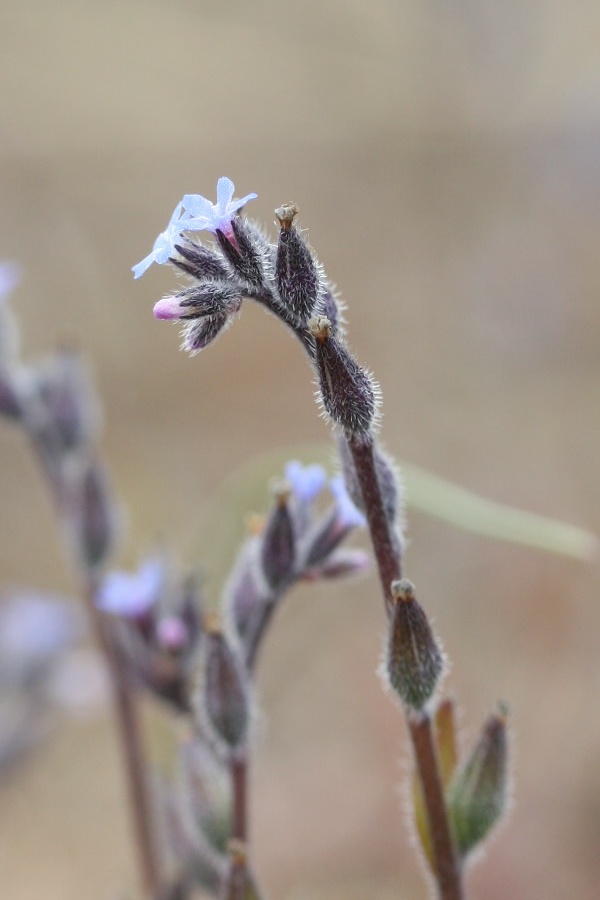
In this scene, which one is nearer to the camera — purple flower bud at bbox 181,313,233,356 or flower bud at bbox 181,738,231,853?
purple flower bud at bbox 181,313,233,356

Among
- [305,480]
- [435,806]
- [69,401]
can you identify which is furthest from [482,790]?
[69,401]

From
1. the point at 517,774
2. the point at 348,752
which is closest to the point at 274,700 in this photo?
the point at 348,752

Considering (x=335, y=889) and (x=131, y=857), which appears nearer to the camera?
(x=335, y=889)

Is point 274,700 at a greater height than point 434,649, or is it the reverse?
point 274,700

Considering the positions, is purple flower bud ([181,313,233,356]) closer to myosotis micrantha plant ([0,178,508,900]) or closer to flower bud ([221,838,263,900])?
myosotis micrantha plant ([0,178,508,900])

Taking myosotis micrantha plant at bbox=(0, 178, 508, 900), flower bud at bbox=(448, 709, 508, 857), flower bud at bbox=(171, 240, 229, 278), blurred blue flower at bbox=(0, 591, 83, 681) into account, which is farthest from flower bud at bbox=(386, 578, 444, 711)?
blurred blue flower at bbox=(0, 591, 83, 681)

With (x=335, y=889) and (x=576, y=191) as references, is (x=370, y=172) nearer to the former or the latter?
(x=576, y=191)
